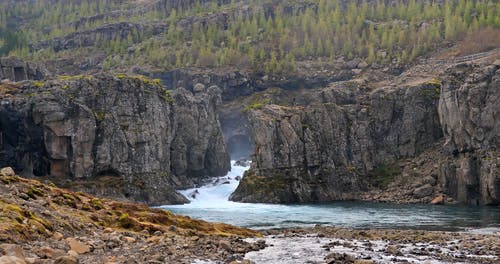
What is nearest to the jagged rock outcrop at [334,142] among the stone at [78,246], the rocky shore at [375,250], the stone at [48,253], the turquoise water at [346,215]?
the turquoise water at [346,215]

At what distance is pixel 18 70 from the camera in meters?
171

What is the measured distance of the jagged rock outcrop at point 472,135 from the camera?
123m

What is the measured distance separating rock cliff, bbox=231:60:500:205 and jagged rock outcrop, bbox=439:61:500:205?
22cm

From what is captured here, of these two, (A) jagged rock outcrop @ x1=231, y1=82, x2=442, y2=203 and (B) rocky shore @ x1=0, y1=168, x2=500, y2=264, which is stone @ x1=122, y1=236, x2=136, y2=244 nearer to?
(B) rocky shore @ x1=0, y1=168, x2=500, y2=264

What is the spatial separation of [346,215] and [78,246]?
76.0m

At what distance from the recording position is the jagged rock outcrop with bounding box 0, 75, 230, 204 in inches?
5054

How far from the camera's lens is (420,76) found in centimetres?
18338

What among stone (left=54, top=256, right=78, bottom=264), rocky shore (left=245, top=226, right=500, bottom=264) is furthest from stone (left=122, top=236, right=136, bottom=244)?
stone (left=54, top=256, right=78, bottom=264)

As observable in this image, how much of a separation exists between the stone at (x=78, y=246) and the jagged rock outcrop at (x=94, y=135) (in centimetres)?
9451

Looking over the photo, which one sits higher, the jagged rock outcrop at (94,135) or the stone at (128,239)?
the jagged rock outcrop at (94,135)

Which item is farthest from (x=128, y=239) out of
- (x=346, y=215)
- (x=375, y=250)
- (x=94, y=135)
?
(x=94, y=135)

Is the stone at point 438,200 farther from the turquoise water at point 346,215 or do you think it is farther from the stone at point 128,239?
the stone at point 128,239

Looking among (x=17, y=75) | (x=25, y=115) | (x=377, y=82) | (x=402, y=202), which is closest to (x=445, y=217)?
(x=402, y=202)

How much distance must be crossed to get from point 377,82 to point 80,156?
10938 cm
